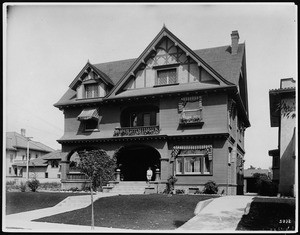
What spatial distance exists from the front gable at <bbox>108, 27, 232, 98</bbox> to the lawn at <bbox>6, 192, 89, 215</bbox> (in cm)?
958

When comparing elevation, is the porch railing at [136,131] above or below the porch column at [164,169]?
above

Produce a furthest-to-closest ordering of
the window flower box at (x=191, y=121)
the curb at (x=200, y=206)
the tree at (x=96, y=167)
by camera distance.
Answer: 1. the window flower box at (x=191, y=121)
2. the curb at (x=200, y=206)
3. the tree at (x=96, y=167)

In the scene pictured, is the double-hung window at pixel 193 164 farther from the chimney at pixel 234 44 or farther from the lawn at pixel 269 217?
the chimney at pixel 234 44

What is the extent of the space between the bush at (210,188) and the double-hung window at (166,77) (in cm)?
823

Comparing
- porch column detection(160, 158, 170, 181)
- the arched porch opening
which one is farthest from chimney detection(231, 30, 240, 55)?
the arched porch opening

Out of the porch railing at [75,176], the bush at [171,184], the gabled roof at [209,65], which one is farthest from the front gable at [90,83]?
the bush at [171,184]

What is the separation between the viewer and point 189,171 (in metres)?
26.8

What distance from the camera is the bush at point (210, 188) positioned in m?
25.3

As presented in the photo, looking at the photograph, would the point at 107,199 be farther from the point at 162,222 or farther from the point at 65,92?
the point at 65,92

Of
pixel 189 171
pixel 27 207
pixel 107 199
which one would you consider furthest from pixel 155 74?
pixel 27 207

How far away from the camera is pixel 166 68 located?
93.8 ft

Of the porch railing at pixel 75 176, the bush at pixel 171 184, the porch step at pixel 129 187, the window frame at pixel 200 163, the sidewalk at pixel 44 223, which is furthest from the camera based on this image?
the porch railing at pixel 75 176

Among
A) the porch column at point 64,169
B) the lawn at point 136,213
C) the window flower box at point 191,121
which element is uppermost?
the window flower box at point 191,121

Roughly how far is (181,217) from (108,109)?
15779mm
